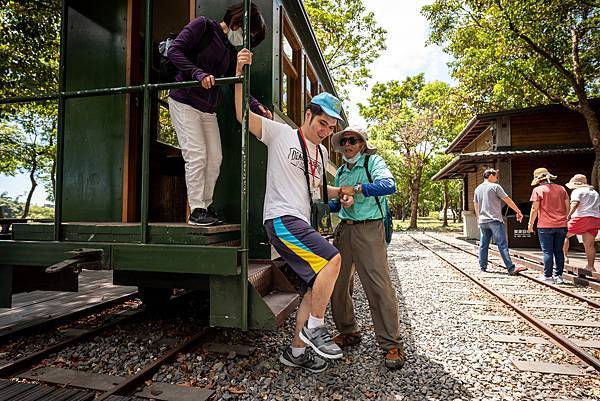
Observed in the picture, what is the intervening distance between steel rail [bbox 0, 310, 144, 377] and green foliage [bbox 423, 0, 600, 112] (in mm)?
13056

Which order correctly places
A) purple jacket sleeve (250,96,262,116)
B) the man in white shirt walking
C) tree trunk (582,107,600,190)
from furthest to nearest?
tree trunk (582,107,600,190)
the man in white shirt walking
purple jacket sleeve (250,96,262,116)

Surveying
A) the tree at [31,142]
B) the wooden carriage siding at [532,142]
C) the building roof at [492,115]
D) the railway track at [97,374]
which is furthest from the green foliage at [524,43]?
the tree at [31,142]

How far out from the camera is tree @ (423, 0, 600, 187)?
36.1 ft

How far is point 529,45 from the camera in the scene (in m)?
11.8

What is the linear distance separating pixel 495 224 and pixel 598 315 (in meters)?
2.67

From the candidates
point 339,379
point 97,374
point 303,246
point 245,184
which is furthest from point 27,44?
point 339,379

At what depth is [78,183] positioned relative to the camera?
3.63 m

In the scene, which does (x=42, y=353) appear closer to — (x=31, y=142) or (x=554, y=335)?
(x=554, y=335)

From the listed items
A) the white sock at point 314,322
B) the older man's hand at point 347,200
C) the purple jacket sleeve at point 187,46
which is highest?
the purple jacket sleeve at point 187,46

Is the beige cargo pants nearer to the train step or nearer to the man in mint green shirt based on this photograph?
the man in mint green shirt

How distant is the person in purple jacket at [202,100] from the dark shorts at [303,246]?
636mm

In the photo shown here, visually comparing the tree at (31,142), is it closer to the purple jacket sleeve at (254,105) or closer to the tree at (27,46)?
the tree at (27,46)

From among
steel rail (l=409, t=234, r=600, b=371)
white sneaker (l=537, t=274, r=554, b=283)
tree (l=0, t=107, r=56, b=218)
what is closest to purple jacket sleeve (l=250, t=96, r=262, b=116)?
steel rail (l=409, t=234, r=600, b=371)

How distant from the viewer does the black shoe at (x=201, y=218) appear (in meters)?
2.74
